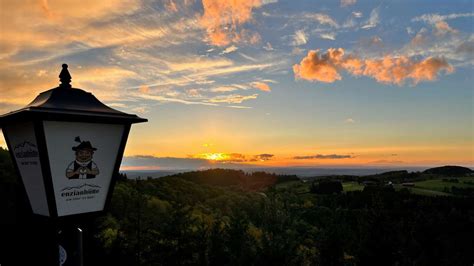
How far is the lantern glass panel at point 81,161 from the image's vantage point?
2.33 metres

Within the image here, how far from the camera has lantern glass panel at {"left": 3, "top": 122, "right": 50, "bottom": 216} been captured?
234 cm

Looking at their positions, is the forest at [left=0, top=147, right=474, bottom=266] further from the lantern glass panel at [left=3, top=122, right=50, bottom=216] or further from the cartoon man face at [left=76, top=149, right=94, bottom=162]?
the cartoon man face at [left=76, top=149, right=94, bottom=162]

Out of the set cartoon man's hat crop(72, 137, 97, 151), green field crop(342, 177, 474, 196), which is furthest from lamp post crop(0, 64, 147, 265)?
green field crop(342, 177, 474, 196)

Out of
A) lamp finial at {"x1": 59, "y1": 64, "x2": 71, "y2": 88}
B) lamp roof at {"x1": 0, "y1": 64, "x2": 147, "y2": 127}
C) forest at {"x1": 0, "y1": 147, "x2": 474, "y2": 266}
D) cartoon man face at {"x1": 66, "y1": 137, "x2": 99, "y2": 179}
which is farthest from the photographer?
forest at {"x1": 0, "y1": 147, "x2": 474, "y2": 266}

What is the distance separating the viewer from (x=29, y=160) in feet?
7.98

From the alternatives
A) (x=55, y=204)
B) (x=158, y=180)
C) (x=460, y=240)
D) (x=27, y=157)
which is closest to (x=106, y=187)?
(x=55, y=204)

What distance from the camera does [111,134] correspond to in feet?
8.48

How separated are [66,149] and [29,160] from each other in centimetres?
28

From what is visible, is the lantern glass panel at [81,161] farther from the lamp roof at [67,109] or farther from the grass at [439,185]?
the grass at [439,185]

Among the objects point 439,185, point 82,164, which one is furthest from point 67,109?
point 439,185

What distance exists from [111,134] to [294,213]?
7915 mm

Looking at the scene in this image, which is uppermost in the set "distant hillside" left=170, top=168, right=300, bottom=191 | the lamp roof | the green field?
the lamp roof

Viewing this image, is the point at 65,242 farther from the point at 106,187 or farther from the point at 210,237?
the point at 210,237

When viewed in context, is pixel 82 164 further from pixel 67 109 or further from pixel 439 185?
pixel 439 185
